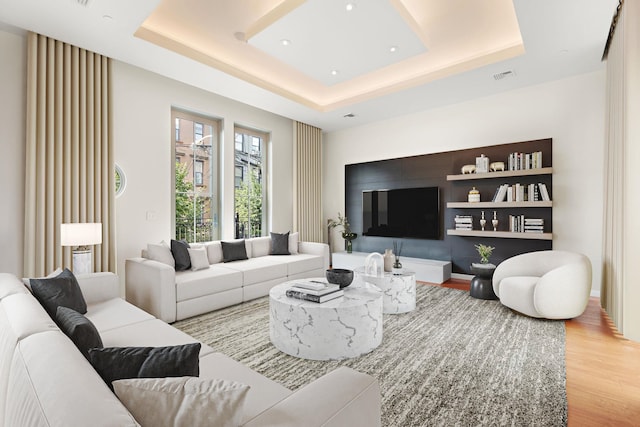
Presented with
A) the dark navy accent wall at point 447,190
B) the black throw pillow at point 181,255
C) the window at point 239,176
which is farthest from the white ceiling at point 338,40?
the black throw pillow at point 181,255

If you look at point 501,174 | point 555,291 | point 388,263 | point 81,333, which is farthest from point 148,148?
point 555,291

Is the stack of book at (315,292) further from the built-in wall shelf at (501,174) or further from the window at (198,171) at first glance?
the built-in wall shelf at (501,174)

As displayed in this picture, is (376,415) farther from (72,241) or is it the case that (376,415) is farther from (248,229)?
(248,229)

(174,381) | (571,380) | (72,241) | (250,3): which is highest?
(250,3)

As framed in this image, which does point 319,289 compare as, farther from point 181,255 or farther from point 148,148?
point 148,148

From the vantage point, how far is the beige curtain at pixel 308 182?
6.21 m

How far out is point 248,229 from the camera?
18.4ft

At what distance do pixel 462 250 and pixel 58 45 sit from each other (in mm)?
5745

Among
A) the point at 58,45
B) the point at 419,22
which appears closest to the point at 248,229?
the point at 58,45

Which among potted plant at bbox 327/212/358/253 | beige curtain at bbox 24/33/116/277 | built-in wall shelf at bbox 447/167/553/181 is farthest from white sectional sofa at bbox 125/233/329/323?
built-in wall shelf at bbox 447/167/553/181

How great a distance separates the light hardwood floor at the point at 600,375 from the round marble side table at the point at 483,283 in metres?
0.84

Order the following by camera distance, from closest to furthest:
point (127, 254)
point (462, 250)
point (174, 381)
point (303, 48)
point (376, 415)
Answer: point (174, 381) → point (376, 415) → point (303, 48) → point (127, 254) → point (462, 250)

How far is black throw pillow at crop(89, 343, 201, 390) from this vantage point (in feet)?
3.23

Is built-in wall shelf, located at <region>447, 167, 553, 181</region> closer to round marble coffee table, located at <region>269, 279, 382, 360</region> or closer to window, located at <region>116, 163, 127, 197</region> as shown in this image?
round marble coffee table, located at <region>269, 279, 382, 360</region>
